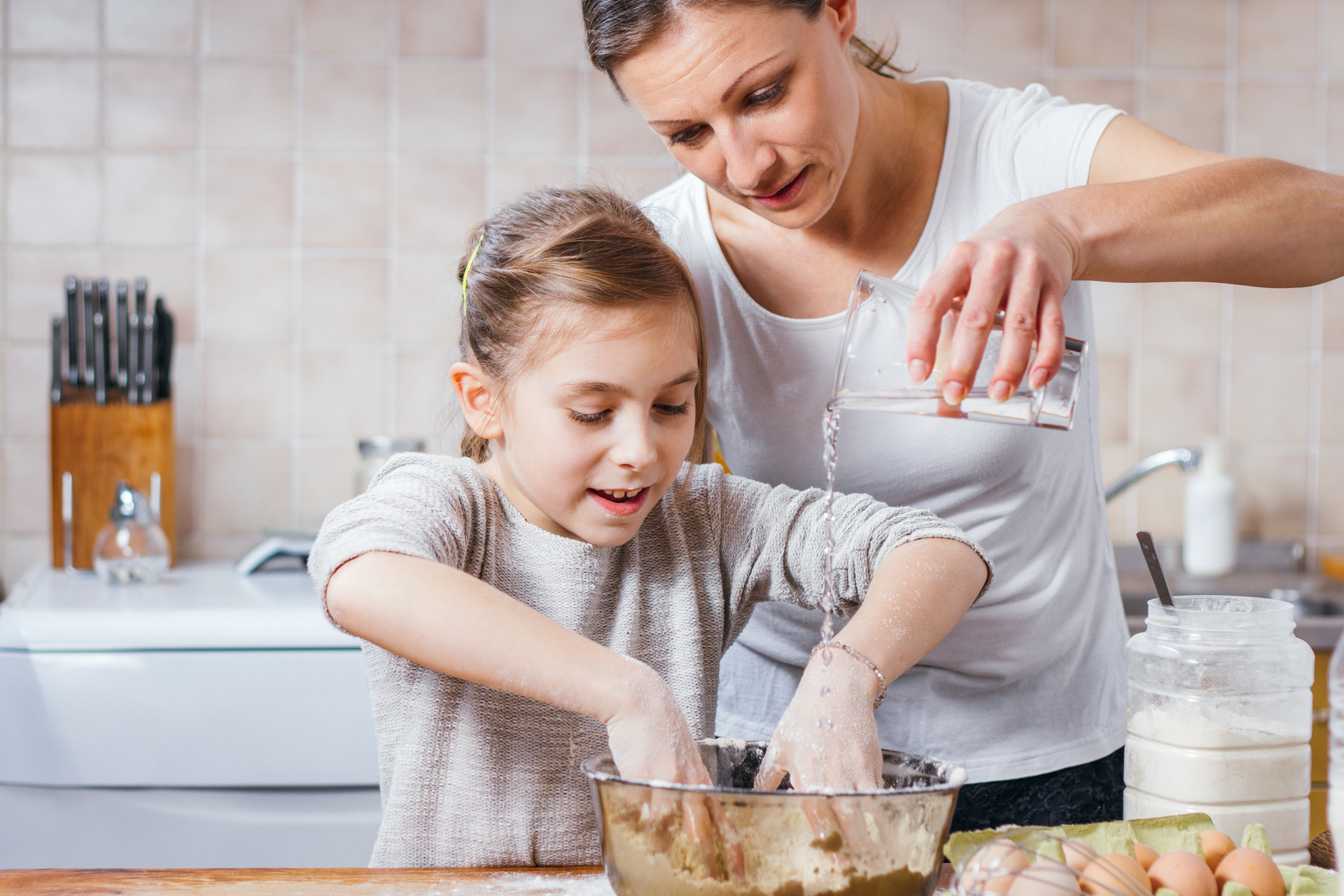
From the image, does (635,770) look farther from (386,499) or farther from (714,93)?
(714,93)

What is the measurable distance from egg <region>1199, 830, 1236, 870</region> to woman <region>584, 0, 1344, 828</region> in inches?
10.1

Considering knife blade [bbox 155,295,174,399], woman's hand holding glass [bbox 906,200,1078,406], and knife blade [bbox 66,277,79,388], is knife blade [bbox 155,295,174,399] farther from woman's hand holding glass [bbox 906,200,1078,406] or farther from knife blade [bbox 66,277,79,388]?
woman's hand holding glass [bbox 906,200,1078,406]

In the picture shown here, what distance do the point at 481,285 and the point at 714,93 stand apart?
285 millimetres

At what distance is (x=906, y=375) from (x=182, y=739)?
50.6 inches

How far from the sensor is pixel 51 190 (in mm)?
2078

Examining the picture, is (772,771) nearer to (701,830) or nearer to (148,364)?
(701,830)

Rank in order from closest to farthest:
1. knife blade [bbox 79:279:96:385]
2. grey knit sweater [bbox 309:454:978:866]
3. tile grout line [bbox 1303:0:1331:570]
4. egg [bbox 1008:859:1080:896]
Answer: egg [bbox 1008:859:1080:896] < grey knit sweater [bbox 309:454:978:866] < knife blade [bbox 79:279:96:385] < tile grout line [bbox 1303:0:1331:570]

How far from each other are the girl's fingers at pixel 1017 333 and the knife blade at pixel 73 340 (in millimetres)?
1771

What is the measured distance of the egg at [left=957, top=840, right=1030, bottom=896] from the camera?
1.86 ft

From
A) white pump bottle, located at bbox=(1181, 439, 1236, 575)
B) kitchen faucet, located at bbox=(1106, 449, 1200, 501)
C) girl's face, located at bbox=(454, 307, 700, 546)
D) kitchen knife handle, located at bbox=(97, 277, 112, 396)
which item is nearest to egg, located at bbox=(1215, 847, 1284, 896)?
girl's face, located at bbox=(454, 307, 700, 546)

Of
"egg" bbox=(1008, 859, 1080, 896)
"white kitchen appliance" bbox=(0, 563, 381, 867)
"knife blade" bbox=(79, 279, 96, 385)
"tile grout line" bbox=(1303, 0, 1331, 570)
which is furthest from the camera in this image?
"tile grout line" bbox=(1303, 0, 1331, 570)

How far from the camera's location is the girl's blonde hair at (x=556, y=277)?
3.05 ft

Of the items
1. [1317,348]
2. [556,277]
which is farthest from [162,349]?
[1317,348]

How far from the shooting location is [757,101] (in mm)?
841
